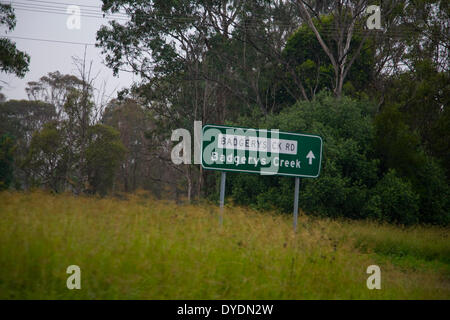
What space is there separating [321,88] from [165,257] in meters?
20.9

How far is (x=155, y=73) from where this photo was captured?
26.4 meters

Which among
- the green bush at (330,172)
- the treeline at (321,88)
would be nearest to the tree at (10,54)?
the treeline at (321,88)

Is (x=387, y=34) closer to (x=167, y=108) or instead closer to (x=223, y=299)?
(x=167, y=108)

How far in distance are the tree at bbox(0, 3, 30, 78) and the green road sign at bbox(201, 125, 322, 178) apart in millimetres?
13324

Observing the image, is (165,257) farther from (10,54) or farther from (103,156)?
(103,156)

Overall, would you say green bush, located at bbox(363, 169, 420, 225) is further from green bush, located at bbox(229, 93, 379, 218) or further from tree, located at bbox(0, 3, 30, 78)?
tree, located at bbox(0, 3, 30, 78)

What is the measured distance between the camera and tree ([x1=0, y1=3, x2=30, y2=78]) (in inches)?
715

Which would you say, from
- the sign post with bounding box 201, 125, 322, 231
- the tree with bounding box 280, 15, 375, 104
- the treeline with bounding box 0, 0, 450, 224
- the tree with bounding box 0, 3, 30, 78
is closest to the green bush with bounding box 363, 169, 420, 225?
the treeline with bounding box 0, 0, 450, 224

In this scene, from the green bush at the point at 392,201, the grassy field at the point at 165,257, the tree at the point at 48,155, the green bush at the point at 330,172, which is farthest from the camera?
the tree at the point at 48,155

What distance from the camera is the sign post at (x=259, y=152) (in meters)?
8.86

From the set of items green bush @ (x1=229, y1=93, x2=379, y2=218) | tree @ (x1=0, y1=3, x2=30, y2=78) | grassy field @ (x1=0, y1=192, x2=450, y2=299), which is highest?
tree @ (x1=0, y1=3, x2=30, y2=78)

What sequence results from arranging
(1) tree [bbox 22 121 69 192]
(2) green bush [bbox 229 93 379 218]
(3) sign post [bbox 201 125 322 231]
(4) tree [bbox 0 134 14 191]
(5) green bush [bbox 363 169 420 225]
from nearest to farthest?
1. (3) sign post [bbox 201 125 322 231]
2. (2) green bush [bbox 229 93 379 218]
3. (5) green bush [bbox 363 169 420 225]
4. (1) tree [bbox 22 121 69 192]
5. (4) tree [bbox 0 134 14 191]

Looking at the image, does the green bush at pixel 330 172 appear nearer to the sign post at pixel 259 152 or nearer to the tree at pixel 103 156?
the sign post at pixel 259 152

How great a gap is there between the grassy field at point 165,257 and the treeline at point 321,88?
8622 millimetres
